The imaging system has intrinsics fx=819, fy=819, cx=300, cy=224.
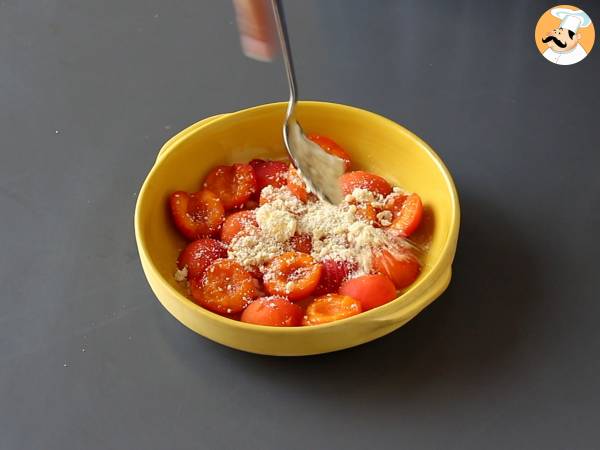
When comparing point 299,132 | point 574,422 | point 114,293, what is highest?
point 299,132

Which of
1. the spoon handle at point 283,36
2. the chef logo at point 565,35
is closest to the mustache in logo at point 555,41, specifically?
the chef logo at point 565,35

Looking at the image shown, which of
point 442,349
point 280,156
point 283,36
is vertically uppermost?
point 283,36

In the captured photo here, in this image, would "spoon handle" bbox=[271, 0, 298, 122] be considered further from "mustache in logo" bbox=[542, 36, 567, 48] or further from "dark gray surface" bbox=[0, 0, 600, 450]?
"mustache in logo" bbox=[542, 36, 567, 48]

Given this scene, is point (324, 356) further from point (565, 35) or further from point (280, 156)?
point (565, 35)

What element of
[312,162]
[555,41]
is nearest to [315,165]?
[312,162]

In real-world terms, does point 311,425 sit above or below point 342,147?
below

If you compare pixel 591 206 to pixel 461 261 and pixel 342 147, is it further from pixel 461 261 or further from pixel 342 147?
pixel 342 147

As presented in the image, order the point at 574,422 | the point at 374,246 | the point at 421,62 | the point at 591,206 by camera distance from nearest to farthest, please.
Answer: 1. the point at 574,422
2. the point at 374,246
3. the point at 591,206
4. the point at 421,62

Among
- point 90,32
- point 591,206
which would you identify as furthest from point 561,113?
point 90,32
